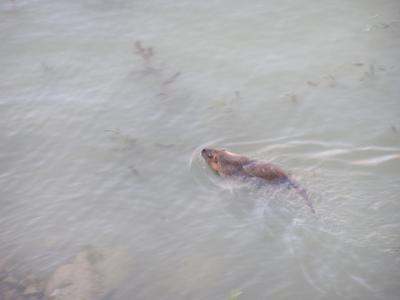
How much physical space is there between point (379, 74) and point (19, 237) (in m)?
5.01

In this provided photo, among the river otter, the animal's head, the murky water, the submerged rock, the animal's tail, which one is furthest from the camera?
the animal's head

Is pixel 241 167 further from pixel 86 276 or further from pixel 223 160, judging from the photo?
pixel 86 276

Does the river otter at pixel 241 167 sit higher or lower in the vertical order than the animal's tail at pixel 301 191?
higher

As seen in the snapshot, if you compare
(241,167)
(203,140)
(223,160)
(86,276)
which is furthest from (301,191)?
(86,276)

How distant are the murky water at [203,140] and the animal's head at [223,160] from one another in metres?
0.17

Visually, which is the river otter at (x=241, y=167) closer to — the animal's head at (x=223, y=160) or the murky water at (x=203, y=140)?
the animal's head at (x=223, y=160)

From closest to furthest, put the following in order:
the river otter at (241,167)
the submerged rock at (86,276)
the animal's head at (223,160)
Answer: the submerged rock at (86,276) → the river otter at (241,167) → the animal's head at (223,160)

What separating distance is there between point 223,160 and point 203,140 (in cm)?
69

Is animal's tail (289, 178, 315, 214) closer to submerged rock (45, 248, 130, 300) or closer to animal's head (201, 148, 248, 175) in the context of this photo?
A: animal's head (201, 148, 248, 175)

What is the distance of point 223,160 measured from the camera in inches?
255

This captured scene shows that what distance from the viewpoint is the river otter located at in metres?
6.14

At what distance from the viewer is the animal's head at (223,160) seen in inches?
255

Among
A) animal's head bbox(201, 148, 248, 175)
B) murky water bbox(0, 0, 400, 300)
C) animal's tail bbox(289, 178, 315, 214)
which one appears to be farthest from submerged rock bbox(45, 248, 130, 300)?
animal's tail bbox(289, 178, 315, 214)

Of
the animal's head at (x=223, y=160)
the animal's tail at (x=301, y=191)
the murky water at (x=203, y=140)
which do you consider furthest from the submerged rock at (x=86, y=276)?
the animal's tail at (x=301, y=191)
